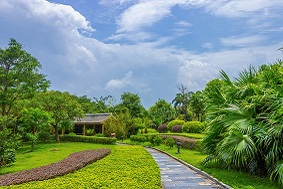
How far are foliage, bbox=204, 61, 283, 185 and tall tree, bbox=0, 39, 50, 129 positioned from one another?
709 inches

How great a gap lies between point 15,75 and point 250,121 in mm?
20154

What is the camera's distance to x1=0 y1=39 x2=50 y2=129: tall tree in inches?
897

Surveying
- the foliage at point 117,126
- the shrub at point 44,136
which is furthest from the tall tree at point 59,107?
the foliage at point 117,126

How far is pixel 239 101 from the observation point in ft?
31.6

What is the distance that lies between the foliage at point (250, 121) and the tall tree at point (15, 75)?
18000 mm

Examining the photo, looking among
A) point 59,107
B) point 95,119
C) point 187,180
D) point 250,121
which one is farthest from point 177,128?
point 250,121

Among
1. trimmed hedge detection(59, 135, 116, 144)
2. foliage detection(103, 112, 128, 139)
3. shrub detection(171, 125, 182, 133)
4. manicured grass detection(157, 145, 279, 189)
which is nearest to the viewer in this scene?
manicured grass detection(157, 145, 279, 189)

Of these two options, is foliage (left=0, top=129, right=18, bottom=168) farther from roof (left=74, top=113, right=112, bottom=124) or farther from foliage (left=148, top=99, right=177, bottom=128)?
foliage (left=148, top=99, right=177, bottom=128)

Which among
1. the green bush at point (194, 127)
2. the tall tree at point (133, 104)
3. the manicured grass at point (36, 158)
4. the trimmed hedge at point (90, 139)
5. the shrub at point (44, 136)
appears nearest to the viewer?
the manicured grass at point (36, 158)

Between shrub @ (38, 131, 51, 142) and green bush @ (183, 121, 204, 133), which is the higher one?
green bush @ (183, 121, 204, 133)

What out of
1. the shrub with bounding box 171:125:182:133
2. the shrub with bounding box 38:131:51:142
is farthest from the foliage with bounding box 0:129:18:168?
the shrub with bounding box 171:125:182:133

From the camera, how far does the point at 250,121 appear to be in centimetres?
868

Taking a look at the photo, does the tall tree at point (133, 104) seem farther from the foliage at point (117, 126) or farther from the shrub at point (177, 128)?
the shrub at point (177, 128)

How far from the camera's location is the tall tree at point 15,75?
22781 millimetres
